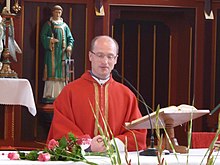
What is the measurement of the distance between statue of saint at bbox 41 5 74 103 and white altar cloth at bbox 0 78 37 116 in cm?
133

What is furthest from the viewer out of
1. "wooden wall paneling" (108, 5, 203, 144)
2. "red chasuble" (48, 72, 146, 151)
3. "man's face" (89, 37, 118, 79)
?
"wooden wall paneling" (108, 5, 203, 144)

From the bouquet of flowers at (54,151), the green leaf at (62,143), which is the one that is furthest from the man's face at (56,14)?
the green leaf at (62,143)

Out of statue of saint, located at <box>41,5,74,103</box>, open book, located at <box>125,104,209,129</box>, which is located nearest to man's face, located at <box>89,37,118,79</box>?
open book, located at <box>125,104,209,129</box>

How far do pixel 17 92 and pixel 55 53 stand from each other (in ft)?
4.97

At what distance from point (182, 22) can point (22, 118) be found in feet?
9.53

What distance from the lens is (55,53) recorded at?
854cm

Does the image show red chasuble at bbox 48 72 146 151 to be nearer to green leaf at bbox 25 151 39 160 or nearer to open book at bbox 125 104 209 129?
open book at bbox 125 104 209 129

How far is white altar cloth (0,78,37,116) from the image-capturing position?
709cm

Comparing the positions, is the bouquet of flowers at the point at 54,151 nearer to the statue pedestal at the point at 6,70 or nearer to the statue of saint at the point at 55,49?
the statue pedestal at the point at 6,70

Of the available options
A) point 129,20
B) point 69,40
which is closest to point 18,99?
point 69,40

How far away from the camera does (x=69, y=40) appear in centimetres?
848

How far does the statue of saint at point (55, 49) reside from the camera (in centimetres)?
846

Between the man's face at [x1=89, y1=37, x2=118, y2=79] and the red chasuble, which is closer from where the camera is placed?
the red chasuble

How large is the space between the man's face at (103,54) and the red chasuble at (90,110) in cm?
22
